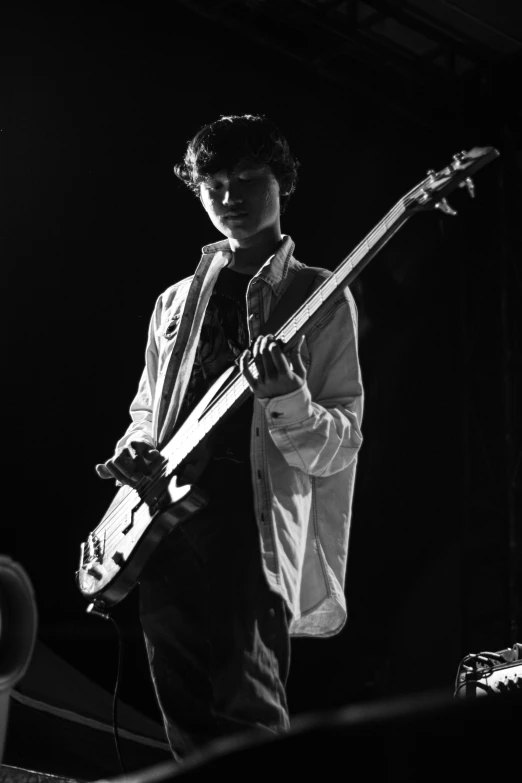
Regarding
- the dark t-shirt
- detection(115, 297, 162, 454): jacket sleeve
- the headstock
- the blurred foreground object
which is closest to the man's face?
the dark t-shirt

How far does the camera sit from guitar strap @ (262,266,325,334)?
97.7 inches

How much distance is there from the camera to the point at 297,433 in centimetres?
226

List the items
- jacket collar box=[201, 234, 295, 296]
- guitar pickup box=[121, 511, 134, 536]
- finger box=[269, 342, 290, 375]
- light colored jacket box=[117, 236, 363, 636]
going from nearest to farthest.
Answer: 1. finger box=[269, 342, 290, 375]
2. light colored jacket box=[117, 236, 363, 636]
3. guitar pickup box=[121, 511, 134, 536]
4. jacket collar box=[201, 234, 295, 296]

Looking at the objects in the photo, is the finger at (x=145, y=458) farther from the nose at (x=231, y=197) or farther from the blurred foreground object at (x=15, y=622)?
the blurred foreground object at (x=15, y=622)

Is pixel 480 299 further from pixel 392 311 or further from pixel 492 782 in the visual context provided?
pixel 492 782

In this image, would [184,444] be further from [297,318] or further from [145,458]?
[297,318]

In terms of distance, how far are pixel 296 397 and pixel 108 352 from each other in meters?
1.17

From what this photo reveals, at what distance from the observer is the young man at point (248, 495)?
7.28 feet

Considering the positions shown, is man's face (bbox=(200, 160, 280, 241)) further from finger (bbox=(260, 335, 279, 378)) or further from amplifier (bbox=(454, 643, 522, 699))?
amplifier (bbox=(454, 643, 522, 699))

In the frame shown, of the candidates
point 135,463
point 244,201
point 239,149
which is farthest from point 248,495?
point 239,149

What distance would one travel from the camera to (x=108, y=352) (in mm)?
3203

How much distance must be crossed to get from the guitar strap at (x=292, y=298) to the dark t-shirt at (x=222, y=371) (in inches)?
3.4

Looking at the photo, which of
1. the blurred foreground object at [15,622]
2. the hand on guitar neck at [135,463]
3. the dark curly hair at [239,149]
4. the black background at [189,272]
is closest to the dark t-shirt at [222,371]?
the hand on guitar neck at [135,463]

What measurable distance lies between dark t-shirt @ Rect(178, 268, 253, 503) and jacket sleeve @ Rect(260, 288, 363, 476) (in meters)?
0.11
